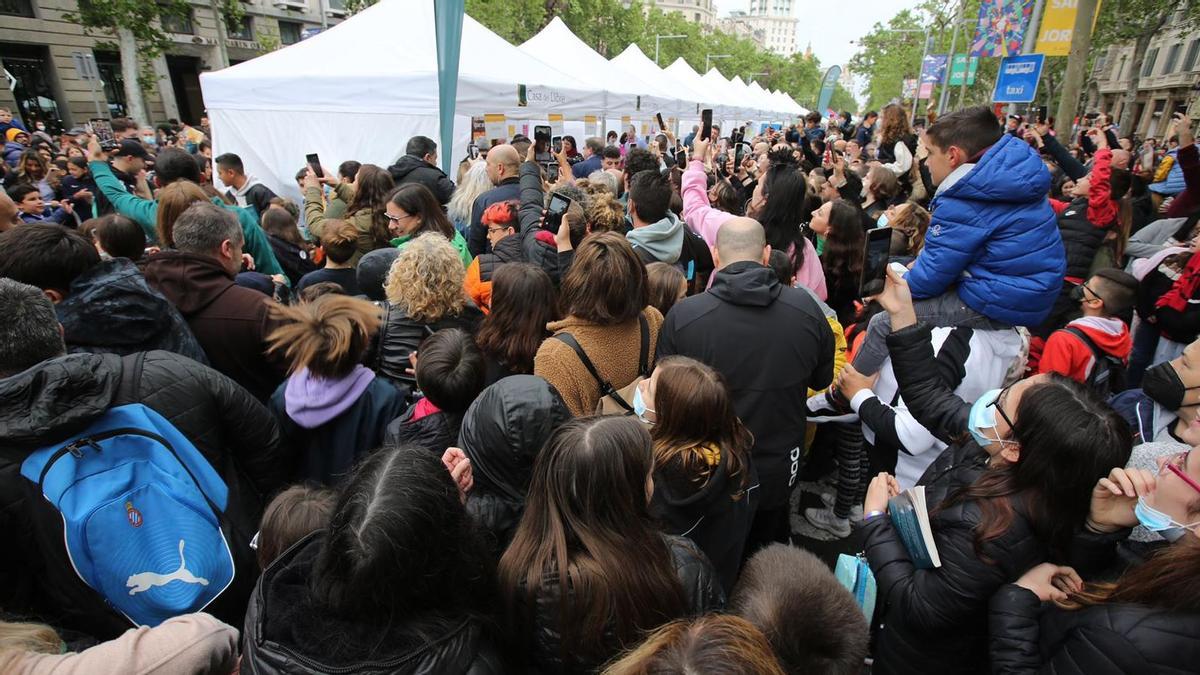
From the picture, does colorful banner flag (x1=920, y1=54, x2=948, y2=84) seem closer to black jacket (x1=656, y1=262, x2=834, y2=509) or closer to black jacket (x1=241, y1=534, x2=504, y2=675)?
black jacket (x1=656, y1=262, x2=834, y2=509)

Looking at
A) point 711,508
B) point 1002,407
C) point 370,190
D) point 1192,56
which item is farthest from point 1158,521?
point 1192,56

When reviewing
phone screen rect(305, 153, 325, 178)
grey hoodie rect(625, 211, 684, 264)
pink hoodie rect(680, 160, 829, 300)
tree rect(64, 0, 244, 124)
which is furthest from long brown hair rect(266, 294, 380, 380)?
tree rect(64, 0, 244, 124)

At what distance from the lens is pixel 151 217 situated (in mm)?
4574

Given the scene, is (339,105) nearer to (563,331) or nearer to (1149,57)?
(563,331)

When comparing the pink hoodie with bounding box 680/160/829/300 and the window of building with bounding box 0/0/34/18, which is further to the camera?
the window of building with bounding box 0/0/34/18

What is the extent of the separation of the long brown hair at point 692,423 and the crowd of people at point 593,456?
Result: 0.03 feet

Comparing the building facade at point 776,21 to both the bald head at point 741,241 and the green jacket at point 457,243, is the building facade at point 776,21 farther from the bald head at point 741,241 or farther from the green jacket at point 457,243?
the bald head at point 741,241

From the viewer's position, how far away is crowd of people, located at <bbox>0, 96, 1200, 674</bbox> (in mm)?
1160

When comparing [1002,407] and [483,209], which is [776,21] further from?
[1002,407]

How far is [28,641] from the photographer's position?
1026 mm

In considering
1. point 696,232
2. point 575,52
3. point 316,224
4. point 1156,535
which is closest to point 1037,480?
point 1156,535

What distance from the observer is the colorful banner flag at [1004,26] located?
31.2 feet

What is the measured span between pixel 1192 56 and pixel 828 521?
147ft

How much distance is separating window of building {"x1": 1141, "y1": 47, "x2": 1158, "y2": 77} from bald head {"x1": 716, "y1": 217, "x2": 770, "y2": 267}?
51.1 m
